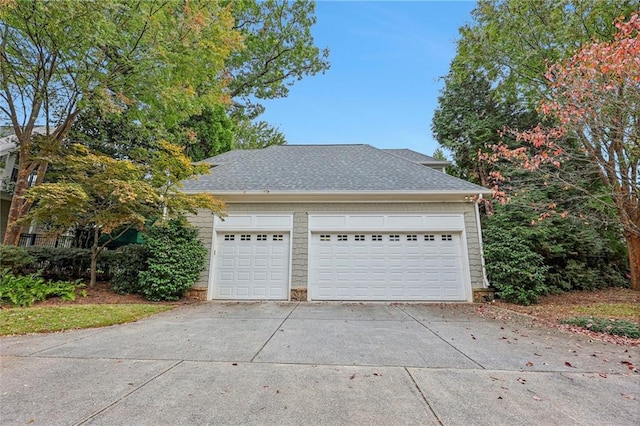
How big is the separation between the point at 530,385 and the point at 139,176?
8125 mm

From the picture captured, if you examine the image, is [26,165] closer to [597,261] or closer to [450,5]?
[450,5]

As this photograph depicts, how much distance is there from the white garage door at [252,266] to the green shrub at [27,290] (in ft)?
11.0

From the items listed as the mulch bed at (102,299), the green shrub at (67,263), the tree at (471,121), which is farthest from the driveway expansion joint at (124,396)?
the tree at (471,121)

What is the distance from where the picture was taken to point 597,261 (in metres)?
9.18

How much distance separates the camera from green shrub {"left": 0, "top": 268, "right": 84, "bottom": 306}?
6.14 metres

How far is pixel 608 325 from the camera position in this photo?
4.85 meters

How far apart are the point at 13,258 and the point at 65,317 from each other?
3636 mm

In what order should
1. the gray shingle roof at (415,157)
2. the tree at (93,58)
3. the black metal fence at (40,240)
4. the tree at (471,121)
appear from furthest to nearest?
the tree at (471,121)
the gray shingle roof at (415,157)
the black metal fence at (40,240)
the tree at (93,58)

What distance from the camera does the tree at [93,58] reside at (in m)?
7.04

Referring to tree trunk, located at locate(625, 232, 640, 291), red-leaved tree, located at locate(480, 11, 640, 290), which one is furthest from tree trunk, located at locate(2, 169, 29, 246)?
tree trunk, located at locate(625, 232, 640, 291)

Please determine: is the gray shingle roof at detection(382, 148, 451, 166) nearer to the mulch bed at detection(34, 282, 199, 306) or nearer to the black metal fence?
the mulch bed at detection(34, 282, 199, 306)

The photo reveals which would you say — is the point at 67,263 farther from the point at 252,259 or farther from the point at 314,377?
the point at 314,377

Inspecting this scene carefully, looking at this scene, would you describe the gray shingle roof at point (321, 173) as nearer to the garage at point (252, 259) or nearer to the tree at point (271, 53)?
the garage at point (252, 259)

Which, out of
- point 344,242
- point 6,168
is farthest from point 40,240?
point 344,242
